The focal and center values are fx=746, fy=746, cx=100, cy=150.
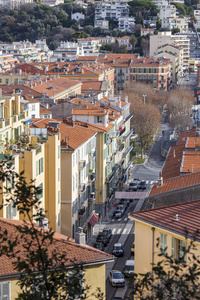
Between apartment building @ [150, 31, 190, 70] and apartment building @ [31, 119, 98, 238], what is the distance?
118 metres

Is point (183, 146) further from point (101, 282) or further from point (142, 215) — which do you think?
point (101, 282)

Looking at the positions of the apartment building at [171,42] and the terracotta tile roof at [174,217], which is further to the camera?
the apartment building at [171,42]

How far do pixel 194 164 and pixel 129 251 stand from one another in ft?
23.2

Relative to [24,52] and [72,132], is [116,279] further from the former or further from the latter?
[24,52]

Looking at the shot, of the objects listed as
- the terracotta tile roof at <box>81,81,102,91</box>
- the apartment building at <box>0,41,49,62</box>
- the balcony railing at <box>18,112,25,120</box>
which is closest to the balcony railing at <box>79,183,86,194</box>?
the balcony railing at <box>18,112,25,120</box>

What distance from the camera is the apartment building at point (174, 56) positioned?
14575 cm

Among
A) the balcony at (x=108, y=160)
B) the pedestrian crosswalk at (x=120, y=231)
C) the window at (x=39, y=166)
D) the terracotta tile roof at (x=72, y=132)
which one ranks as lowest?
the pedestrian crosswalk at (x=120, y=231)

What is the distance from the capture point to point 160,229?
23750mm

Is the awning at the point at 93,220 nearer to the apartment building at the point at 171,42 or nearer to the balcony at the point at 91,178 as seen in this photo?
the balcony at the point at 91,178

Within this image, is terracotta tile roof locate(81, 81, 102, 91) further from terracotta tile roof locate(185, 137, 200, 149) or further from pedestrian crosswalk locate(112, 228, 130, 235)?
pedestrian crosswalk locate(112, 228, 130, 235)

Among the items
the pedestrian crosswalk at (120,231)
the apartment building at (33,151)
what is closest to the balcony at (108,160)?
the pedestrian crosswalk at (120,231)

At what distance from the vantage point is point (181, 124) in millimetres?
90125

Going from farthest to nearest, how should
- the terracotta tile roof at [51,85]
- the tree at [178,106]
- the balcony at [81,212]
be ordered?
the tree at [178,106]
the terracotta tile roof at [51,85]
the balcony at [81,212]

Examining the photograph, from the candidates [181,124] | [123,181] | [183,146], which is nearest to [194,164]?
[183,146]
